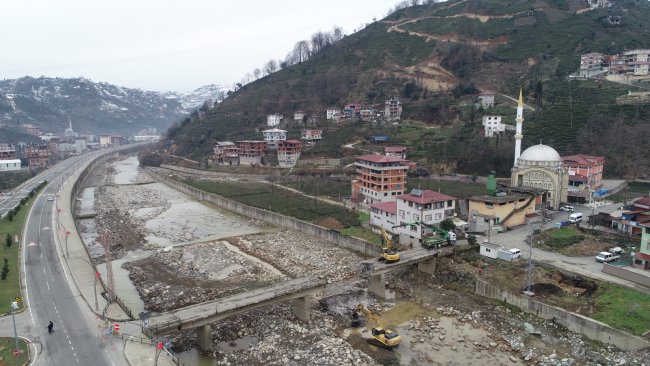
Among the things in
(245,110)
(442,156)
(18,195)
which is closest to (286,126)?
(245,110)

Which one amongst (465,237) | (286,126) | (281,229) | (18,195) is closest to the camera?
(465,237)

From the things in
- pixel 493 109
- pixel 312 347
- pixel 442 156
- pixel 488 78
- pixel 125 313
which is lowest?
pixel 312 347

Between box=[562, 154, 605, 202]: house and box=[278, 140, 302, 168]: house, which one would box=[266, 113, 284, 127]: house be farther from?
box=[562, 154, 605, 202]: house

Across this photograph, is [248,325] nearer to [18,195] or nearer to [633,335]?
[633,335]

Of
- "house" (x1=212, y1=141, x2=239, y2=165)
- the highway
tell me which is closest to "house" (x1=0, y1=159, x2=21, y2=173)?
"house" (x1=212, y1=141, x2=239, y2=165)

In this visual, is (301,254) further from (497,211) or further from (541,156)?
(541,156)

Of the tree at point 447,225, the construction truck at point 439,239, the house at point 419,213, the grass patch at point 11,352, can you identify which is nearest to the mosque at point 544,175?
the house at point 419,213
